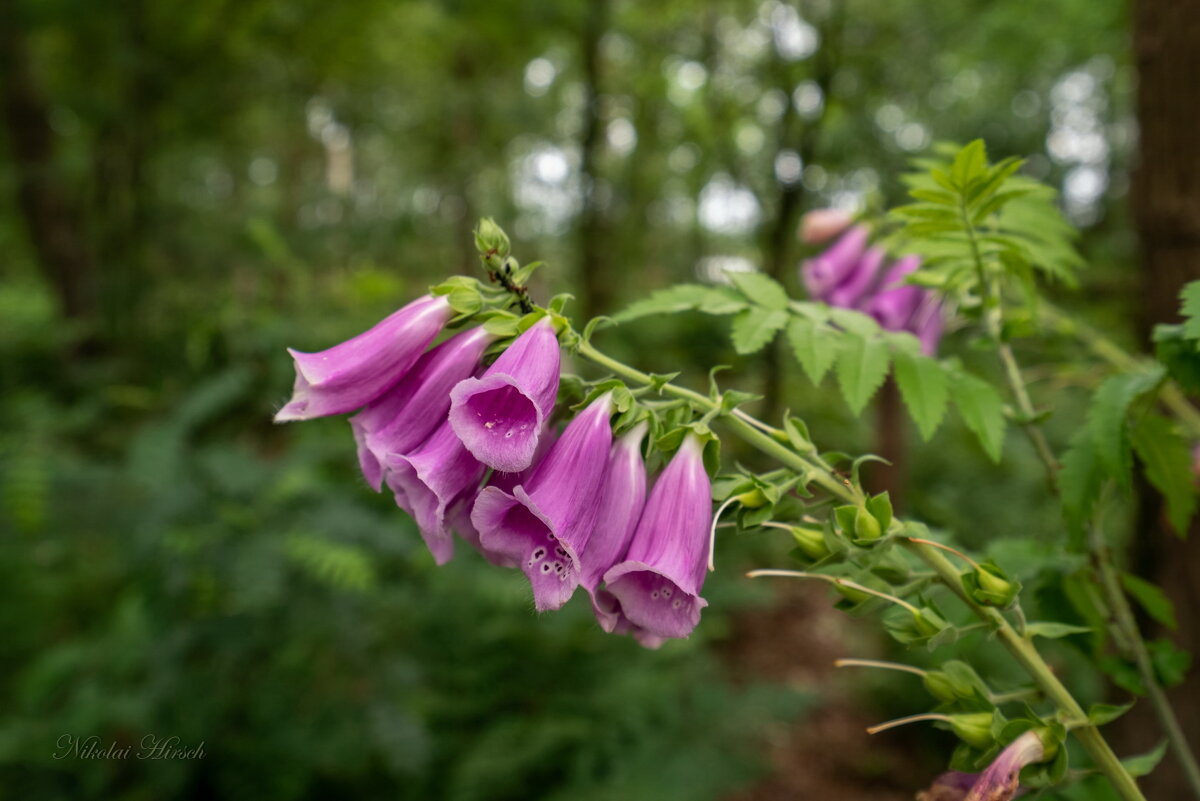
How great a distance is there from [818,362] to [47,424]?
2.88 m

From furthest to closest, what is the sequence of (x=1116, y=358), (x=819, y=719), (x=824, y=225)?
(x=819, y=719)
(x=824, y=225)
(x=1116, y=358)

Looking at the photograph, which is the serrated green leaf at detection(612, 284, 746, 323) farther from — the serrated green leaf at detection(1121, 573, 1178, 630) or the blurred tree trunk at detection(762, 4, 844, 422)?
the blurred tree trunk at detection(762, 4, 844, 422)

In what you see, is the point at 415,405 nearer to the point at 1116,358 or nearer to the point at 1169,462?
the point at 1169,462

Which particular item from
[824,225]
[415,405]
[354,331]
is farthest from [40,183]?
[415,405]

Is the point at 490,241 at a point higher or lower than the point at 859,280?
higher

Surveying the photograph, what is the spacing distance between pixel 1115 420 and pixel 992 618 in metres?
0.28

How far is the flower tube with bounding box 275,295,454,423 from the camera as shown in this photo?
0.72m

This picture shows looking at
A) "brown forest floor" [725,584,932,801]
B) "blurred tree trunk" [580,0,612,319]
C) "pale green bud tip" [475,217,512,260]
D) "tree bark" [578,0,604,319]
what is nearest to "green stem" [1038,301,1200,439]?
"pale green bud tip" [475,217,512,260]

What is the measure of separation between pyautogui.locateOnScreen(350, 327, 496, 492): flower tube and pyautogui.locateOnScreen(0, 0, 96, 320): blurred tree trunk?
5.21m

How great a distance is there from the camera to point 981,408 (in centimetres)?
82

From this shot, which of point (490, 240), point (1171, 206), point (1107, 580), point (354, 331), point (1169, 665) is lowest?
point (354, 331)

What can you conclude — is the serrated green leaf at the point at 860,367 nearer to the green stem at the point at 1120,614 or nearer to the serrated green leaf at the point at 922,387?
the serrated green leaf at the point at 922,387

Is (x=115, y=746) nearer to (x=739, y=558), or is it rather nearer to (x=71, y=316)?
(x=739, y=558)

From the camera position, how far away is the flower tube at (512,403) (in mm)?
619
